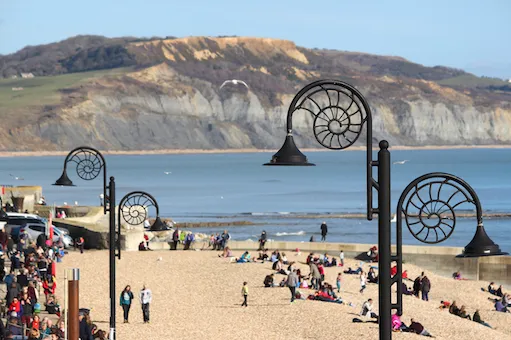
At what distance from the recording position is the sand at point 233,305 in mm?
28078

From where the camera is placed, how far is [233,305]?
32812 millimetres

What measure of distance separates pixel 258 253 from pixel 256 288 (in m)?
10.8

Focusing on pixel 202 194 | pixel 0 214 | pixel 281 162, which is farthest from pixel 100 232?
pixel 202 194

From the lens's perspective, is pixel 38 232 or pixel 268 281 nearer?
pixel 268 281

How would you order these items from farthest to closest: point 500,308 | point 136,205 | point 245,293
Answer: point 500,308, point 245,293, point 136,205

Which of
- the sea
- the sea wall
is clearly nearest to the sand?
the sea wall

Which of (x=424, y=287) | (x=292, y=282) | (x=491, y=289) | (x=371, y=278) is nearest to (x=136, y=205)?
(x=292, y=282)

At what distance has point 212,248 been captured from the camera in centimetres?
4906

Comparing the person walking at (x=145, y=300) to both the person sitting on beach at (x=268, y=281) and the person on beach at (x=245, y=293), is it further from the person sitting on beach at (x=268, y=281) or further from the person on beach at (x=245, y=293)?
the person sitting on beach at (x=268, y=281)

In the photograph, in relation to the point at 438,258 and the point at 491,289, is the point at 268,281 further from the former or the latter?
the point at 438,258

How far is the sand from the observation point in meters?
28.1

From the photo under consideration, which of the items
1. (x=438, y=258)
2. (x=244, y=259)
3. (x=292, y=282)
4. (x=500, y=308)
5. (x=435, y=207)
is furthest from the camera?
(x=438, y=258)

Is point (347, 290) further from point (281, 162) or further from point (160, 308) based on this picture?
point (281, 162)

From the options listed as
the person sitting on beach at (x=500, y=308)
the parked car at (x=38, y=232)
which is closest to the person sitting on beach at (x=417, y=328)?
the person sitting on beach at (x=500, y=308)
